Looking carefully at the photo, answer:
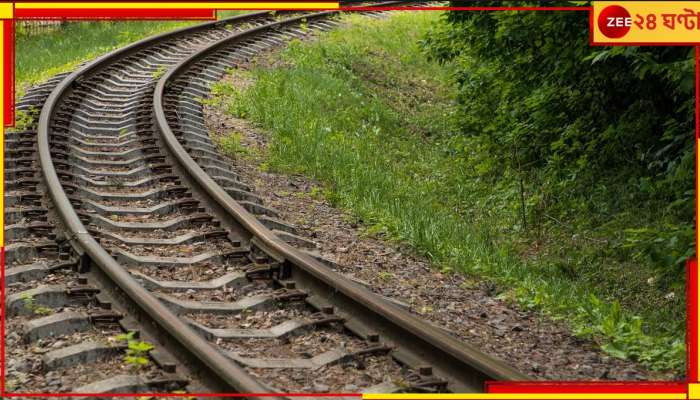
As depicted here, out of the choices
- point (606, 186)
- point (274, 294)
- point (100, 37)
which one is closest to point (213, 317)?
point (274, 294)

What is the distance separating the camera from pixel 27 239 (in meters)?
8.15

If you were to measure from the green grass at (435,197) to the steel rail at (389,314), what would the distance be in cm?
145

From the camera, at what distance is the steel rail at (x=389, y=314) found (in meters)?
5.63

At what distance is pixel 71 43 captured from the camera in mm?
22484

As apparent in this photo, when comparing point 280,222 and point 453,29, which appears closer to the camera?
point 280,222

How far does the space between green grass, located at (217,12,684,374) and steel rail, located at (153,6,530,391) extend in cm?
145

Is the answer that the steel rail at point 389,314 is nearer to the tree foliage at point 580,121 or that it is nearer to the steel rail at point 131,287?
the steel rail at point 131,287

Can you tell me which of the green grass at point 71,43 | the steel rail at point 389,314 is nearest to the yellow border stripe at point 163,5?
the green grass at point 71,43

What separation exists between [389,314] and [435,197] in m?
5.65

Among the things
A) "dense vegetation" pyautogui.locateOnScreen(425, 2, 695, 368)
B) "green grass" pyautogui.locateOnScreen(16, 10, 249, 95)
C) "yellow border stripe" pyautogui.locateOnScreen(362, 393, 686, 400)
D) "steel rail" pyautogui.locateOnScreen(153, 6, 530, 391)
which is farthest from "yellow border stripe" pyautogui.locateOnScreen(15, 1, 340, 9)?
"yellow border stripe" pyautogui.locateOnScreen(362, 393, 686, 400)

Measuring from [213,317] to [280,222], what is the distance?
238 centimetres

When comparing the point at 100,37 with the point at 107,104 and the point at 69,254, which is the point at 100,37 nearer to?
the point at 107,104

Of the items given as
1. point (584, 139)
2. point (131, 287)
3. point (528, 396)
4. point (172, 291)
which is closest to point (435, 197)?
point (584, 139)

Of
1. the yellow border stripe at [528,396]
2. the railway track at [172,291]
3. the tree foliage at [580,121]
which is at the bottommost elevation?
the yellow border stripe at [528,396]
